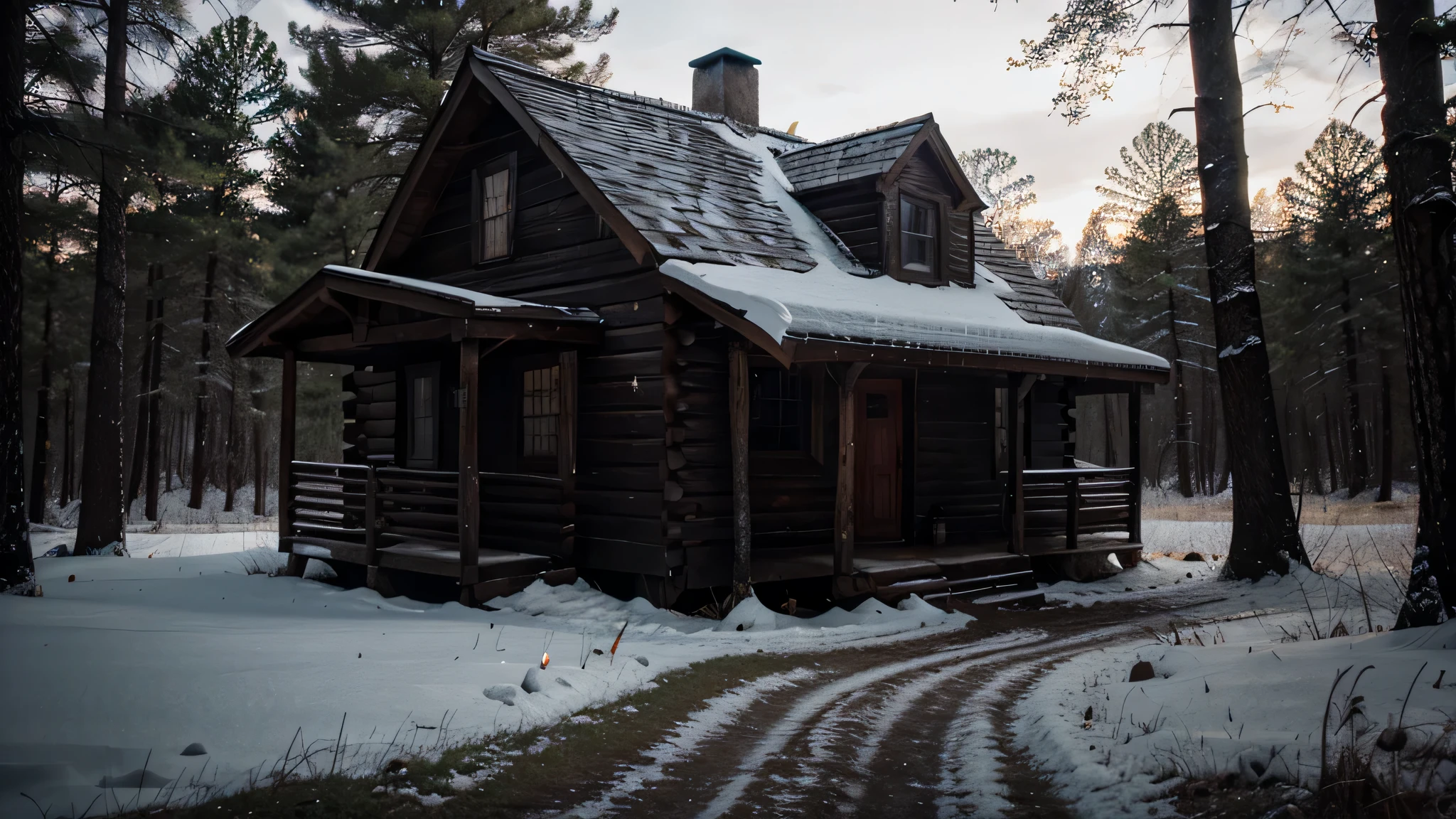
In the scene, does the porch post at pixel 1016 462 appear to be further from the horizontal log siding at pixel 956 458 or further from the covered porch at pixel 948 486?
the horizontal log siding at pixel 956 458

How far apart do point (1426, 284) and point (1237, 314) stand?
6830 mm

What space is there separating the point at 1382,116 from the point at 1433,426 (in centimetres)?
261

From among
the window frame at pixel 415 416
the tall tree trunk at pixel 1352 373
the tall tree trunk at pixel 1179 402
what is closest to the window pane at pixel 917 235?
the window frame at pixel 415 416

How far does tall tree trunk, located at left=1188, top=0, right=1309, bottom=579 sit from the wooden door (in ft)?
14.9

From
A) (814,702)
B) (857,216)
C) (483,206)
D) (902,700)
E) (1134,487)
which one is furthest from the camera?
(1134,487)

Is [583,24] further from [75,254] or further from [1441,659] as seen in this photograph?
[1441,659]

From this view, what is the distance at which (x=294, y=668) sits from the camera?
6.16 meters

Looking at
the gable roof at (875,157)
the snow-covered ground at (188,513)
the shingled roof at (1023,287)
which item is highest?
the gable roof at (875,157)

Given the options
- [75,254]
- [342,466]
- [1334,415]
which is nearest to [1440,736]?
[342,466]

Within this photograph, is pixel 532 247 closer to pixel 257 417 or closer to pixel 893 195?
pixel 893 195

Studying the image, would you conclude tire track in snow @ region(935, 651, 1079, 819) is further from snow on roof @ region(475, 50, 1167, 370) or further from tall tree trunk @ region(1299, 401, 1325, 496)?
tall tree trunk @ region(1299, 401, 1325, 496)

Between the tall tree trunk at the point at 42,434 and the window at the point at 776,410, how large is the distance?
18.2m

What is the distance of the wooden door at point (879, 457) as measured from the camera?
14227 mm

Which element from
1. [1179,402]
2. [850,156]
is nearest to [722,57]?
[850,156]
